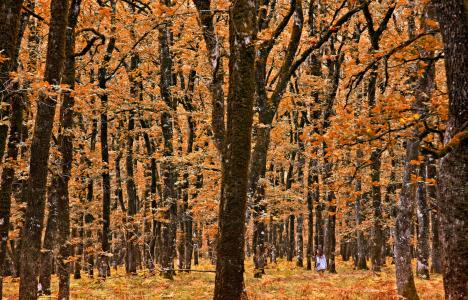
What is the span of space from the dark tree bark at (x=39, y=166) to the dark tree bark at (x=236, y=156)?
384cm

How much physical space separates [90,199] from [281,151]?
40.1 ft

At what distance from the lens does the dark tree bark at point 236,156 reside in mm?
6352

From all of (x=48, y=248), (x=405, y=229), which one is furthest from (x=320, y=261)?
(x=48, y=248)

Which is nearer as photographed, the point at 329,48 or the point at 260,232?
the point at 260,232

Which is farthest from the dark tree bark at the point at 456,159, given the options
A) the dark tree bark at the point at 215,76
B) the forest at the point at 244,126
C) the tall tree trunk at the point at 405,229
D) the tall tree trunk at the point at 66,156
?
the tall tree trunk at the point at 66,156

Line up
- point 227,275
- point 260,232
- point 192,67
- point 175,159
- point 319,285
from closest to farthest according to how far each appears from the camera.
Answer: point 227,275 → point 319,285 → point 175,159 → point 260,232 → point 192,67

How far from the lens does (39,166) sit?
28.3 feet

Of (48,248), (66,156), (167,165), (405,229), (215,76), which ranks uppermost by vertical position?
(215,76)

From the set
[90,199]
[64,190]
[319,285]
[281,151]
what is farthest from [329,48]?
[64,190]

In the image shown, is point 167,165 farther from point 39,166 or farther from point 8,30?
point 8,30

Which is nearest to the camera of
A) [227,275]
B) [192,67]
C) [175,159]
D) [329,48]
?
[227,275]

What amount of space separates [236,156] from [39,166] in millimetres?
4332

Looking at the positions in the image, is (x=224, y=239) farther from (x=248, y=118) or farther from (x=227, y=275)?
(x=248, y=118)

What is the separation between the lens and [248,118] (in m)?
6.70
